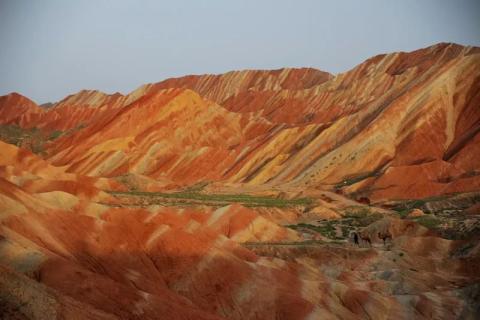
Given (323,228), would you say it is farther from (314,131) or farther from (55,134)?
(55,134)

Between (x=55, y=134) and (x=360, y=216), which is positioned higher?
(x=360, y=216)

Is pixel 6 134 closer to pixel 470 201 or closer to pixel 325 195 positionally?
pixel 325 195

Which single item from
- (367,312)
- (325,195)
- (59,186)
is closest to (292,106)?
(325,195)

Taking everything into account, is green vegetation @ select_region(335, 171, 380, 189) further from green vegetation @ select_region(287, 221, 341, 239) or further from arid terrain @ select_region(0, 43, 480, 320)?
green vegetation @ select_region(287, 221, 341, 239)

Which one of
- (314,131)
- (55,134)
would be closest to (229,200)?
(314,131)

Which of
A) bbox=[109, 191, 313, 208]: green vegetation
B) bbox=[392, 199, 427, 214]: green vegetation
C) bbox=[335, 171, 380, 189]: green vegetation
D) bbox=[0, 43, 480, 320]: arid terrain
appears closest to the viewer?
bbox=[0, 43, 480, 320]: arid terrain

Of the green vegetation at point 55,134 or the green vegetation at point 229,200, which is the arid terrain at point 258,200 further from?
the green vegetation at point 55,134

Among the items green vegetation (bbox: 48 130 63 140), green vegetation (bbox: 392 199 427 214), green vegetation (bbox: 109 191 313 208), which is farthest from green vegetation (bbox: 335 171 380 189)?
green vegetation (bbox: 48 130 63 140)

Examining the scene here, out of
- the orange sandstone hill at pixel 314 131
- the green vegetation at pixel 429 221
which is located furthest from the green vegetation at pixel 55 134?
the green vegetation at pixel 429 221
